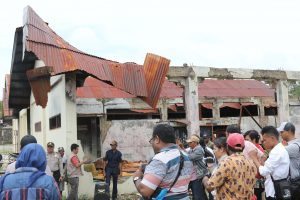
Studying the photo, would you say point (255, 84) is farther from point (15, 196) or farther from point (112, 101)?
point (15, 196)

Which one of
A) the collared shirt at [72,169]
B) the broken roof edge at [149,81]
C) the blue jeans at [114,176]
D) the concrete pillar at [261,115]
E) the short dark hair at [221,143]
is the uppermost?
the broken roof edge at [149,81]

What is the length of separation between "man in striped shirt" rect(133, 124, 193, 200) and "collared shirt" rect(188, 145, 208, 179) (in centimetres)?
445

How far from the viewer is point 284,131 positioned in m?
5.61

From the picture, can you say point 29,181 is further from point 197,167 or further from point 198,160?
point 197,167

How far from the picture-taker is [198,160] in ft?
27.5

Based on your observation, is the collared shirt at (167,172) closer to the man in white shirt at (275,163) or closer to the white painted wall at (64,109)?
the man in white shirt at (275,163)

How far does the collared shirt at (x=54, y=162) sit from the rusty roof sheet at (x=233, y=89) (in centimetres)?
1067

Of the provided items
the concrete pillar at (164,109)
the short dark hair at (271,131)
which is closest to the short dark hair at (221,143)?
the short dark hair at (271,131)

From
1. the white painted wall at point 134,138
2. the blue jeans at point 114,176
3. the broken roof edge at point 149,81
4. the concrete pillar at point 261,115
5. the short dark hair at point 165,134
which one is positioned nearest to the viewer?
the short dark hair at point 165,134

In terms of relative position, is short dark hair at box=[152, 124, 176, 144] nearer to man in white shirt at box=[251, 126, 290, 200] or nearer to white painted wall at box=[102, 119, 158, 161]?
man in white shirt at box=[251, 126, 290, 200]

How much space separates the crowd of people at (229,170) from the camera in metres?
3.68

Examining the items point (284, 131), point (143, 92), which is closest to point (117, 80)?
point (143, 92)

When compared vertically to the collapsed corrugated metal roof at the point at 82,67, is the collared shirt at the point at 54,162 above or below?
below

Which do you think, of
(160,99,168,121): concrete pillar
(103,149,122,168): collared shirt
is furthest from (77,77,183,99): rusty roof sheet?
(103,149,122,168): collared shirt
